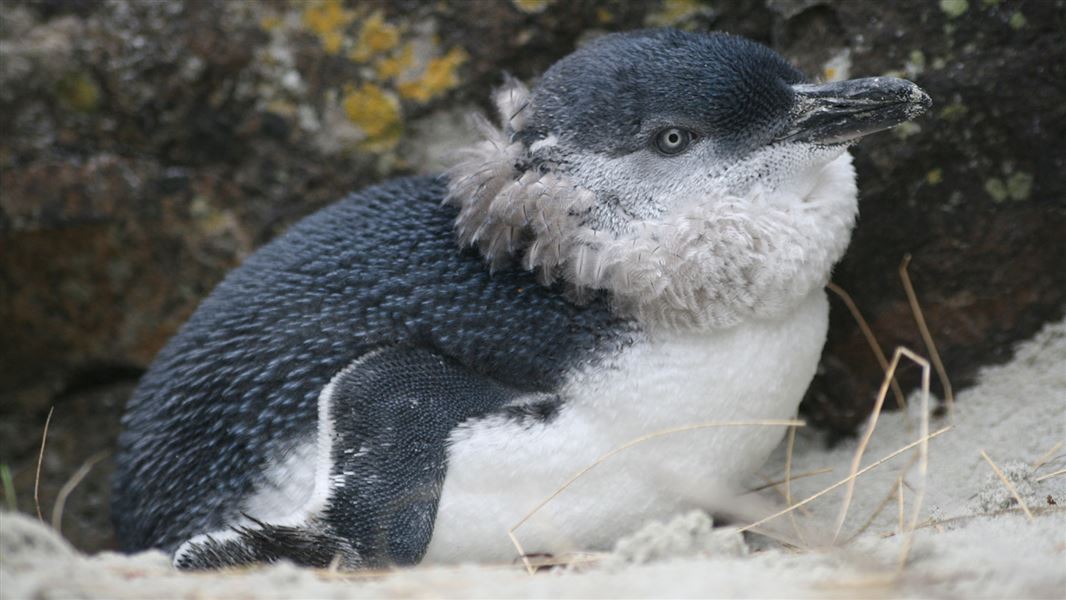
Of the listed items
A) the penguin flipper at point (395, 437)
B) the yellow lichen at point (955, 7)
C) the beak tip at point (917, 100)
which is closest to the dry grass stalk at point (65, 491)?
the penguin flipper at point (395, 437)

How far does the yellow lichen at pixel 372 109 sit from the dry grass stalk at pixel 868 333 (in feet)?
4.00

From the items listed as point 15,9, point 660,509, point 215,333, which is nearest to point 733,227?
point 660,509

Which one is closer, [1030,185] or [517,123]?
[517,123]

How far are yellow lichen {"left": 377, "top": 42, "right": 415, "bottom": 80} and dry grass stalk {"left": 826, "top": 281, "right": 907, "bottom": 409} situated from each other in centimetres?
123

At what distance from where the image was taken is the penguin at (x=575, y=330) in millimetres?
1973

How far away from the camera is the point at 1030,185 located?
7.61ft

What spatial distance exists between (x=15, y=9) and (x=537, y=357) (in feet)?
5.81

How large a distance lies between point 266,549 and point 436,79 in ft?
4.58

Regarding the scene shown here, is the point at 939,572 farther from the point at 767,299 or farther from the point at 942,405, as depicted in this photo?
the point at 942,405

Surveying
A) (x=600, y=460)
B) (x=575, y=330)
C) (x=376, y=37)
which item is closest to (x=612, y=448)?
(x=600, y=460)

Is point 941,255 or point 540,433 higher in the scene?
point 941,255

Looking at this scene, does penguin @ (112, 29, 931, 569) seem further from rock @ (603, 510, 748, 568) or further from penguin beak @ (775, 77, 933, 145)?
rock @ (603, 510, 748, 568)

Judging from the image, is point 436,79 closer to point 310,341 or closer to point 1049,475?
point 310,341

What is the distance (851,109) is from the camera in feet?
6.55
